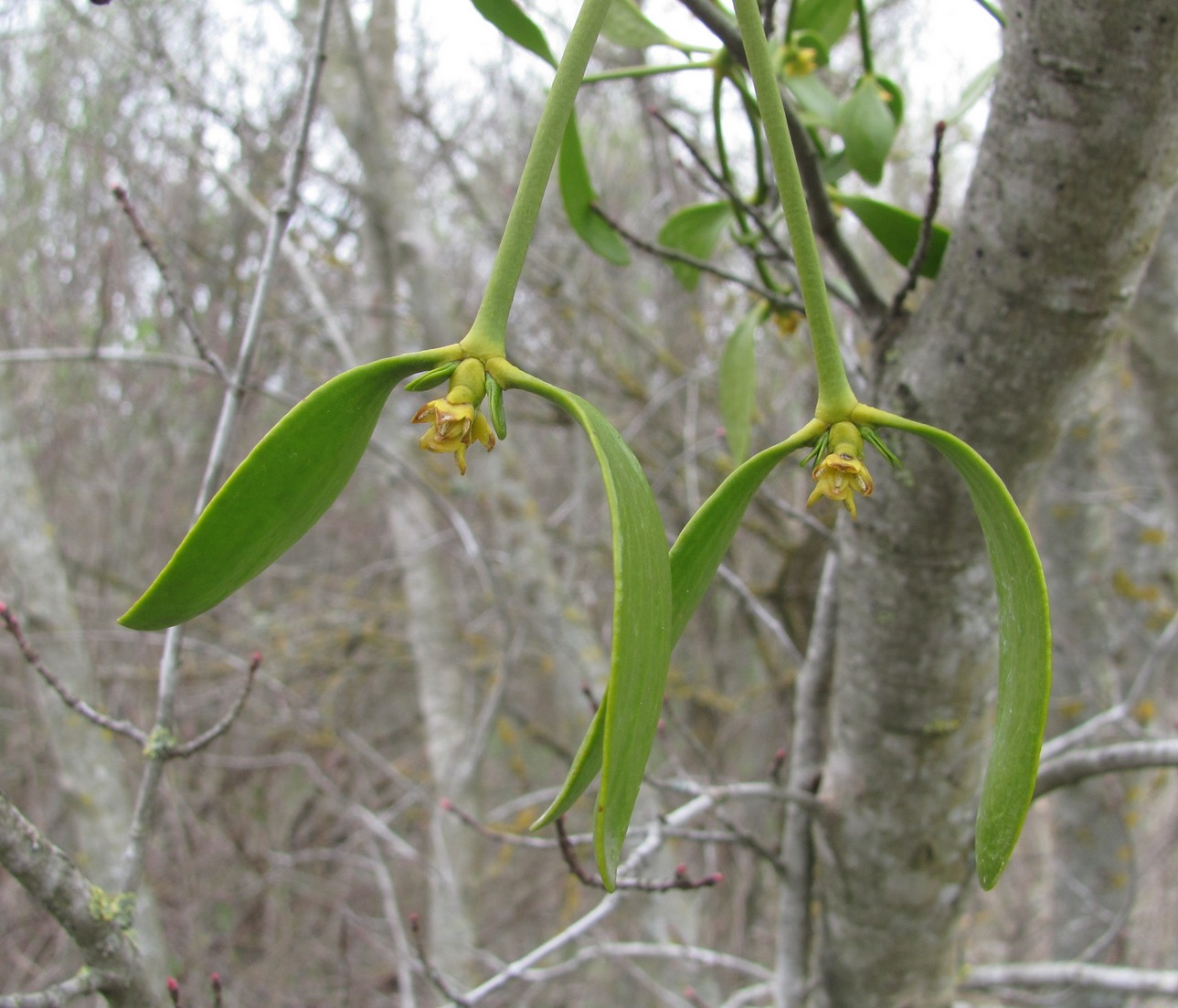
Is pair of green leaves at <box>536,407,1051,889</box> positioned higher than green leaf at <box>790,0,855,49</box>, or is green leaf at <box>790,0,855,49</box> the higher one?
green leaf at <box>790,0,855,49</box>

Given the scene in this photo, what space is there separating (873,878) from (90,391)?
3.52 m

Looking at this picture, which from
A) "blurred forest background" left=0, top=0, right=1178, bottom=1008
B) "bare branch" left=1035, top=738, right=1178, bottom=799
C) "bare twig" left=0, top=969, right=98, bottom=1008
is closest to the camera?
"bare twig" left=0, top=969, right=98, bottom=1008

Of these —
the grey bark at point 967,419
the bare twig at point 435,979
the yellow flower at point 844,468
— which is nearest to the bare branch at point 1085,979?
the grey bark at point 967,419

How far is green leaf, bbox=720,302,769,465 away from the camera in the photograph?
65 cm

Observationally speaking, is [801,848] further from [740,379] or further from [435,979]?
[740,379]

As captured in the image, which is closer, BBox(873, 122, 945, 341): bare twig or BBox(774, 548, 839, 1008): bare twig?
BBox(873, 122, 945, 341): bare twig

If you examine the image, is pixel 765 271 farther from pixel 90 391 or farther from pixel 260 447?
pixel 90 391

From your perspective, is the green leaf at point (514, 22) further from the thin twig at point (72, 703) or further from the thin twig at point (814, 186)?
the thin twig at point (72, 703)

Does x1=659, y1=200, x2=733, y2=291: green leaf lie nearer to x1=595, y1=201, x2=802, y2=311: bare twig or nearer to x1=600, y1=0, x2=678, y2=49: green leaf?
x1=595, y1=201, x2=802, y2=311: bare twig

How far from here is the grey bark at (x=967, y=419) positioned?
1.43 feet

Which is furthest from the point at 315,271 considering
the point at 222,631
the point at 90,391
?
the point at 222,631

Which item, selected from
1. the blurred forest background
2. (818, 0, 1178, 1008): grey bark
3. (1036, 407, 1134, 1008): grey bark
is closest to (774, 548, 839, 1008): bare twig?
(818, 0, 1178, 1008): grey bark

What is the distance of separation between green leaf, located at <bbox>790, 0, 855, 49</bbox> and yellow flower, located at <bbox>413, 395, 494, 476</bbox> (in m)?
0.45

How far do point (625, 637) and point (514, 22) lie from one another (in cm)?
38
